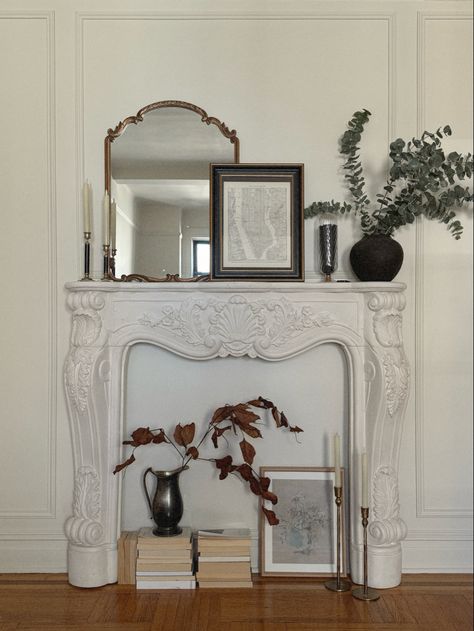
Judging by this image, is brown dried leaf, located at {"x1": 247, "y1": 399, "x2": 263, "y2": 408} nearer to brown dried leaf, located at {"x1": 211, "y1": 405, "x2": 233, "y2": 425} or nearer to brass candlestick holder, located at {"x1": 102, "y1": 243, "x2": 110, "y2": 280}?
brown dried leaf, located at {"x1": 211, "y1": 405, "x2": 233, "y2": 425}

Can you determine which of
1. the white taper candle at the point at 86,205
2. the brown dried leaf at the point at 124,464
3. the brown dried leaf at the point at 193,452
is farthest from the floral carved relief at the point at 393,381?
the white taper candle at the point at 86,205

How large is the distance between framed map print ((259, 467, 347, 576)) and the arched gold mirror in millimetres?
955

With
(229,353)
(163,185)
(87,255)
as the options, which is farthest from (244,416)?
(163,185)

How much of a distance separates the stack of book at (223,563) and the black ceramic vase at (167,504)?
14cm

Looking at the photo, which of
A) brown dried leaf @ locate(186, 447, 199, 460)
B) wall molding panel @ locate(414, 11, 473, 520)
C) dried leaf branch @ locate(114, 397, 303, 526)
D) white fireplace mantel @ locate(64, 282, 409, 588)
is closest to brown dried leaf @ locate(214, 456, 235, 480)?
dried leaf branch @ locate(114, 397, 303, 526)

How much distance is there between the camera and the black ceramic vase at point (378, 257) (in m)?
2.62

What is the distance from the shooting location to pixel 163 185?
280 centimetres

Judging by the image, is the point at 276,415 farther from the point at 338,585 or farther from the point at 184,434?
the point at 338,585

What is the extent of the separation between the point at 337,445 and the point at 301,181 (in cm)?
108

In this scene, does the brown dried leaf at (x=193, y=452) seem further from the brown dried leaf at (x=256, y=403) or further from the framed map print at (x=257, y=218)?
the framed map print at (x=257, y=218)

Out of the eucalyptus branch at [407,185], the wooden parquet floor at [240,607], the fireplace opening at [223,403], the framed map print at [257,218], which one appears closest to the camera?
the wooden parquet floor at [240,607]

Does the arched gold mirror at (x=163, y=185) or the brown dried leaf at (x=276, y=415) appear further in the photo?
the arched gold mirror at (x=163, y=185)

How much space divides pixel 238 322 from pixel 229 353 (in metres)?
0.13

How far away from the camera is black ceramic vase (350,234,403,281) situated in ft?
8.59
